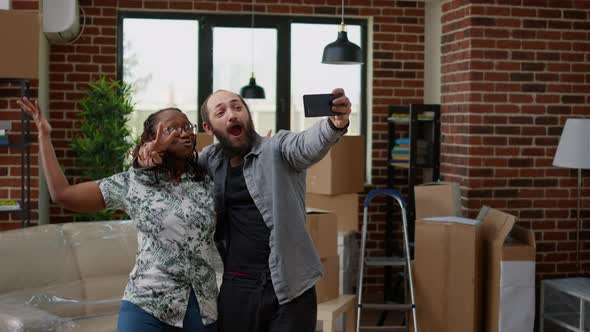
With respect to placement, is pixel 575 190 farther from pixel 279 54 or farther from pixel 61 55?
pixel 61 55

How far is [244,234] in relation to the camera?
228cm

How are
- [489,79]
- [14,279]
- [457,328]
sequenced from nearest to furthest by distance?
[14,279], [457,328], [489,79]

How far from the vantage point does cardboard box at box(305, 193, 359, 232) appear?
5.87 m

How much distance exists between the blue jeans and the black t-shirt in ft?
0.55

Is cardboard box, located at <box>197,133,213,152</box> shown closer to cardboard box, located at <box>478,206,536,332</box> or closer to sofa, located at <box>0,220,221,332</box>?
sofa, located at <box>0,220,221,332</box>

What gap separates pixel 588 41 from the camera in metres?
5.77

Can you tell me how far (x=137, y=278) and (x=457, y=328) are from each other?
3111 mm

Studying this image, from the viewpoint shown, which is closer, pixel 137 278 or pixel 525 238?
pixel 137 278

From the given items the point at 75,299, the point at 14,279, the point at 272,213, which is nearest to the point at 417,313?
the point at 75,299

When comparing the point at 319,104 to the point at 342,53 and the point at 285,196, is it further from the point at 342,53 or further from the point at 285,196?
the point at 342,53

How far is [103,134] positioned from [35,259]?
2062mm

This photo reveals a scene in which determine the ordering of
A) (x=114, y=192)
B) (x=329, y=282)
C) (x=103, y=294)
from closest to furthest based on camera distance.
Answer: (x=114, y=192), (x=103, y=294), (x=329, y=282)

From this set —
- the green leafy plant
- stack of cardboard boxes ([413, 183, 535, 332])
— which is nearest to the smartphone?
stack of cardboard boxes ([413, 183, 535, 332])

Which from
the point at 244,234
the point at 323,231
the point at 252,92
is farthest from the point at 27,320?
the point at 252,92
